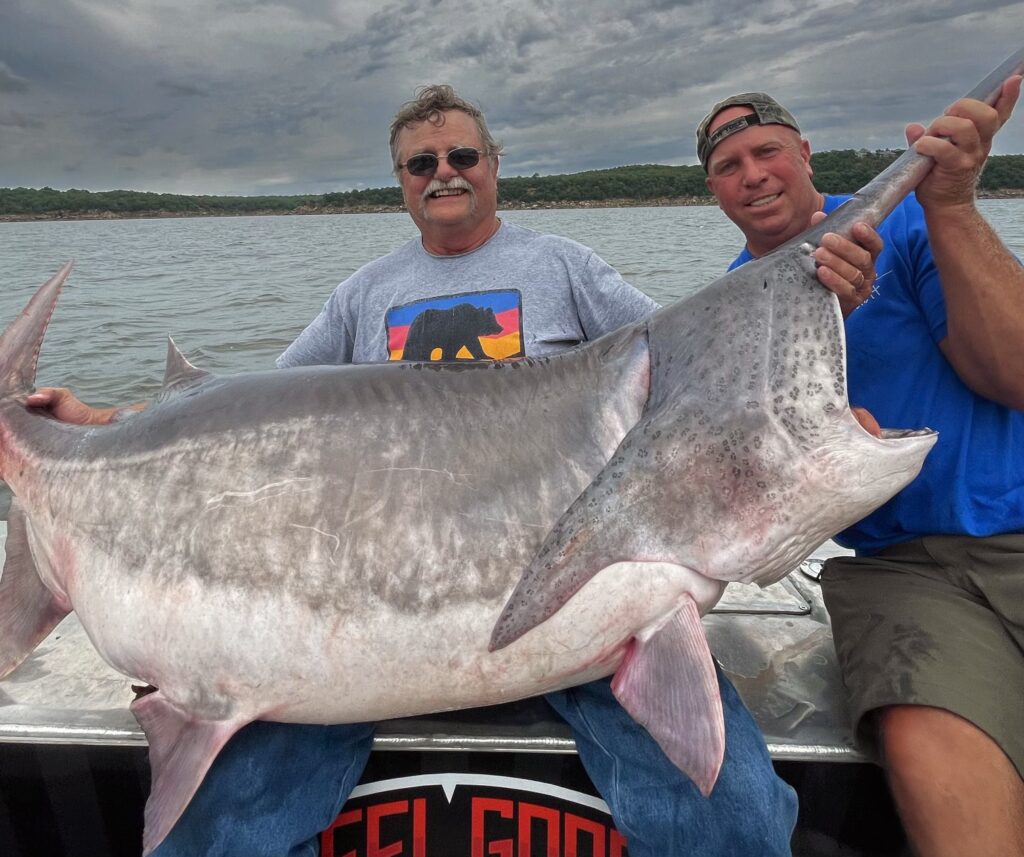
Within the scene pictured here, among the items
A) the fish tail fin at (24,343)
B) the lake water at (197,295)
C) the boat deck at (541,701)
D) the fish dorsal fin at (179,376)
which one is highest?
the fish tail fin at (24,343)

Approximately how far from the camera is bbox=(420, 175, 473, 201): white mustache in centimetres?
349

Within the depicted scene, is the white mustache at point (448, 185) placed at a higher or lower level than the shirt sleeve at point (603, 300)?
higher

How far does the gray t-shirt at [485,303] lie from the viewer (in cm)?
329

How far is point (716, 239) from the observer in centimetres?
3016

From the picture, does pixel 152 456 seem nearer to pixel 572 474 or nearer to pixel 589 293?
pixel 572 474

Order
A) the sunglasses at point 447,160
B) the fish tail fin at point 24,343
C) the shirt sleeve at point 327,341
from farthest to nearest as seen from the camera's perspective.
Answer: the shirt sleeve at point 327,341, the sunglasses at point 447,160, the fish tail fin at point 24,343

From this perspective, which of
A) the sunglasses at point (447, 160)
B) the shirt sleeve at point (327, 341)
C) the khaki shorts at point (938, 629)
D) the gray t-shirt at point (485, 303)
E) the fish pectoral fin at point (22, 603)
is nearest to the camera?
the khaki shorts at point (938, 629)

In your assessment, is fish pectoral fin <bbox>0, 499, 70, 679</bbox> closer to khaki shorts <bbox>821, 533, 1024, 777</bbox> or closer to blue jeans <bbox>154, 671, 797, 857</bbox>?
blue jeans <bbox>154, 671, 797, 857</bbox>

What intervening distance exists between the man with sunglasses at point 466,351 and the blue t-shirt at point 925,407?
816 mm

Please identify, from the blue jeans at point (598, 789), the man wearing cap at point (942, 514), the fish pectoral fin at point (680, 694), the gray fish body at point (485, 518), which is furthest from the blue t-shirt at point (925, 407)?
the fish pectoral fin at point (680, 694)

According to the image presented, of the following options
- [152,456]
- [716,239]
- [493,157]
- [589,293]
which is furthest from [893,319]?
[716,239]

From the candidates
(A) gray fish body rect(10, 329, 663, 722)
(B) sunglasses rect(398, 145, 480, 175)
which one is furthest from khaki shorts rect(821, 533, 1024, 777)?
(B) sunglasses rect(398, 145, 480, 175)

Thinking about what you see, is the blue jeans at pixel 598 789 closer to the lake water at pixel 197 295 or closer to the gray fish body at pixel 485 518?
the gray fish body at pixel 485 518

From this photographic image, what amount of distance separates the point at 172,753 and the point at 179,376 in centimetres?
121
